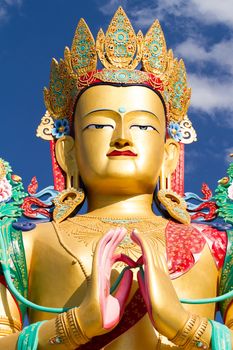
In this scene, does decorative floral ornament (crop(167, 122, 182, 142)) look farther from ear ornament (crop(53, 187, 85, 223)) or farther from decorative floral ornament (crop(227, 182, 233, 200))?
ear ornament (crop(53, 187, 85, 223))

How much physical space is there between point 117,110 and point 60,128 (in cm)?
74

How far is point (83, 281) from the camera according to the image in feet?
22.6

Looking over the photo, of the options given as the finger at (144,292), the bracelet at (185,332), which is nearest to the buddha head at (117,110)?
the finger at (144,292)

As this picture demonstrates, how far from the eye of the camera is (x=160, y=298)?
6055mm

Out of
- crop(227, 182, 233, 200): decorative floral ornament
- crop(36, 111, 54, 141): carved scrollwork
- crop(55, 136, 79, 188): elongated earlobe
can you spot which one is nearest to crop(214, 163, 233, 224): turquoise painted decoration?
crop(227, 182, 233, 200): decorative floral ornament

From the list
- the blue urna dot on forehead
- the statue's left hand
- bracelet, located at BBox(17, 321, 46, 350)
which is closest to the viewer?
the statue's left hand

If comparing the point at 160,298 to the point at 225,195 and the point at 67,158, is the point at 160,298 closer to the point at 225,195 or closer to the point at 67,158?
the point at 225,195

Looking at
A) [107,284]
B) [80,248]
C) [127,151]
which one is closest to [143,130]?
[127,151]

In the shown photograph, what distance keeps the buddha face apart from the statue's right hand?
1124 mm

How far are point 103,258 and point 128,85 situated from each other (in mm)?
1972

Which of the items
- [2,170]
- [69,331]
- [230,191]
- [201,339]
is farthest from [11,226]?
[201,339]

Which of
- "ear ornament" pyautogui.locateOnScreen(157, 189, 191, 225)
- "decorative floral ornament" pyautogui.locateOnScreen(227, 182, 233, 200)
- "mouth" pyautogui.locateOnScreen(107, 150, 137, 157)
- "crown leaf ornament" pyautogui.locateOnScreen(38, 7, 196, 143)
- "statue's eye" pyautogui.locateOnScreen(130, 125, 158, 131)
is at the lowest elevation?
"ear ornament" pyautogui.locateOnScreen(157, 189, 191, 225)

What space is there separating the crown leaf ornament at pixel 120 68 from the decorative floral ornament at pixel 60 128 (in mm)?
12

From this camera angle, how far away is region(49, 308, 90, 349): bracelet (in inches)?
242
